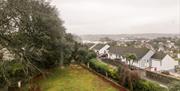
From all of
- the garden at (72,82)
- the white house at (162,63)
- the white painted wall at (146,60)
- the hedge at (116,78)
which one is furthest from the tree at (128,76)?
the white painted wall at (146,60)

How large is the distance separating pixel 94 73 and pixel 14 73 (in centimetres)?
959

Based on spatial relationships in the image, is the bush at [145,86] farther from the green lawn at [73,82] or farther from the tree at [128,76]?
the green lawn at [73,82]

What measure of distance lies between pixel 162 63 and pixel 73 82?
2503 centimetres

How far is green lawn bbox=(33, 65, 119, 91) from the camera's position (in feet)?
72.2

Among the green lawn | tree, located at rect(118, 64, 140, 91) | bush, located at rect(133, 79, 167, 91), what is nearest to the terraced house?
the green lawn

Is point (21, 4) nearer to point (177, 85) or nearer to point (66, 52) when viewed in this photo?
point (177, 85)

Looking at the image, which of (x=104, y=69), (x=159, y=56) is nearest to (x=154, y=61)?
(x=159, y=56)

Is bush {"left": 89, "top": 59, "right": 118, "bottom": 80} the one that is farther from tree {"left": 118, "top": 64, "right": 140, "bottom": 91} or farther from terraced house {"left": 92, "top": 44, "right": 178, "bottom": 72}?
terraced house {"left": 92, "top": 44, "right": 178, "bottom": 72}

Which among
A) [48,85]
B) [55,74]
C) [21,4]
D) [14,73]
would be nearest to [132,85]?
Answer: [48,85]

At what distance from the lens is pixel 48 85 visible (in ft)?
76.0

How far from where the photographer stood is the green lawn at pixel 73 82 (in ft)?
72.2

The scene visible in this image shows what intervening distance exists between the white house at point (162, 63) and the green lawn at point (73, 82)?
763 inches

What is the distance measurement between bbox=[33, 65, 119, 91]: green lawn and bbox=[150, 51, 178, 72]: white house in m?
19.4

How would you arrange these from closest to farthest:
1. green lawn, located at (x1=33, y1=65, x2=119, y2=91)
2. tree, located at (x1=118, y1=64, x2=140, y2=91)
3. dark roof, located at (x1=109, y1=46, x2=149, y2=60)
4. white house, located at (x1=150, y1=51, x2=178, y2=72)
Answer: tree, located at (x1=118, y1=64, x2=140, y2=91) → green lawn, located at (x1=33, y1=65, x2=119, y2=91) → white house, located at (x1=150, y1=51, x2=178, y2=72) → dark roof, located at (x1=109, y1=46, x2=149, y2=60)
